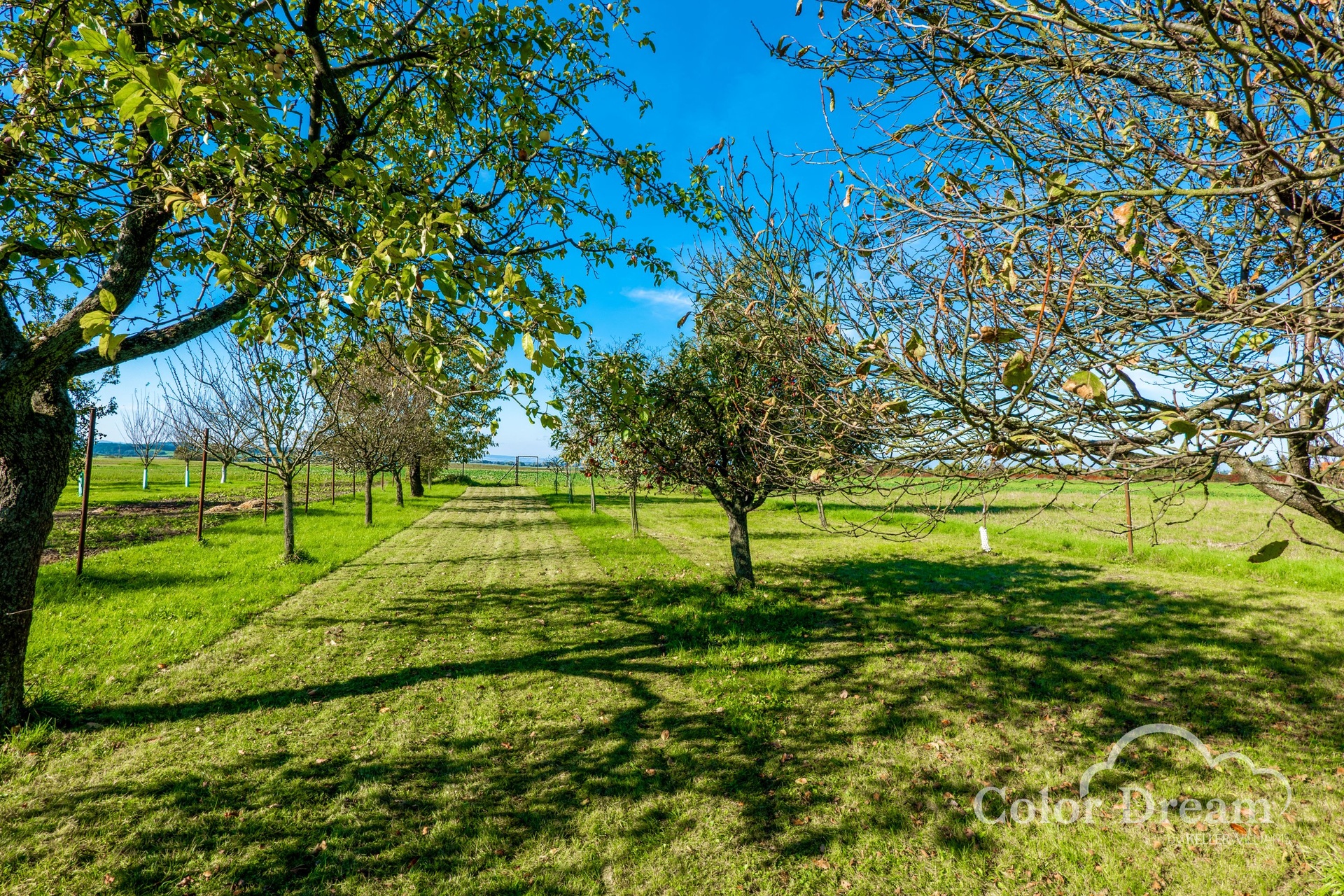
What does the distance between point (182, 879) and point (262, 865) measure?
17.2 inches

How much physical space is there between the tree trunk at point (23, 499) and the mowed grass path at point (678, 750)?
959 mm

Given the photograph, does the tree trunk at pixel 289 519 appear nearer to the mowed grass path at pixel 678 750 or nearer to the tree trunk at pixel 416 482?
the mowed grass path at pixel 678 750

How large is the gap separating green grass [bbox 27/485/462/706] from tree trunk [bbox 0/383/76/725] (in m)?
0.92

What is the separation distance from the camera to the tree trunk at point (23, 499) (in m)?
4.69

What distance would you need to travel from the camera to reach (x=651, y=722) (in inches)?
224

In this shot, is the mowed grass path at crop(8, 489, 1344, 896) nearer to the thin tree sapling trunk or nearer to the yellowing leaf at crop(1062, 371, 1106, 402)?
the thin tree sapling trunk

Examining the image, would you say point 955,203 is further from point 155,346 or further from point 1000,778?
point 155,346

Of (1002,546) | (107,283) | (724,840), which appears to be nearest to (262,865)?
(724,840)

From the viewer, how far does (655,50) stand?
5.37 meters

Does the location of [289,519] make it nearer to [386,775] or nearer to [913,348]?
[386,775]

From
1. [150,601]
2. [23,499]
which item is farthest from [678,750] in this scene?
[150,601]

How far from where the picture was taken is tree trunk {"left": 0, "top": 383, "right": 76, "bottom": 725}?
4.69 metres

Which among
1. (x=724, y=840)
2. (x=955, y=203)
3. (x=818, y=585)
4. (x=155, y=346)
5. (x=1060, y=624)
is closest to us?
(x=955, y=203)

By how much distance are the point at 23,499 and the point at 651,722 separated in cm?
600
